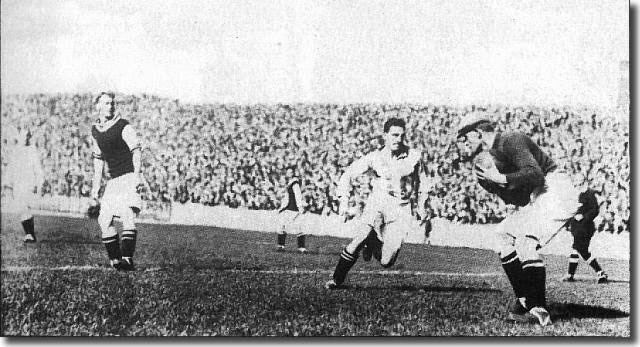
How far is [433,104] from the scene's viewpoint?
7.84 m

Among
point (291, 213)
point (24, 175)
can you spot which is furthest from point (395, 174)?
point (24, 175)

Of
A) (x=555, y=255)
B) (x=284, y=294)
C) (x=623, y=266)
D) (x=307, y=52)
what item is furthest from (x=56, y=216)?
(x=623, y=266)

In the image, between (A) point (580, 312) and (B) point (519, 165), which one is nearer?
(B) point (519, 165)

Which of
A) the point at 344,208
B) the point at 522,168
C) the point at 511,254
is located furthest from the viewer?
the point at 344,208

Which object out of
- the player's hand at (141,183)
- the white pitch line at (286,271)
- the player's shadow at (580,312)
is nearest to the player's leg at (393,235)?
the white pitch line at (286,271)

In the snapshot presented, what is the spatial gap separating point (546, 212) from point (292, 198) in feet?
7.32

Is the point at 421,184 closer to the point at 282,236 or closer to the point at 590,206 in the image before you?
the point at 282,236

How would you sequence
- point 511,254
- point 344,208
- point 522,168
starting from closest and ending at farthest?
1. point 522,168
2. point 511,254
3. point 344,208

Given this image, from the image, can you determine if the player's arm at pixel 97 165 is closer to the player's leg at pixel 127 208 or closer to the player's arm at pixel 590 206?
the player's leg at pixel 127 208

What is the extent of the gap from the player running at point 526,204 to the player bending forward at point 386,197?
2.00ft

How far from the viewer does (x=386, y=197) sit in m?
7.82

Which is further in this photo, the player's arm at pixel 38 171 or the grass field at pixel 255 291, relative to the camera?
the player's arm at pixel 38 171

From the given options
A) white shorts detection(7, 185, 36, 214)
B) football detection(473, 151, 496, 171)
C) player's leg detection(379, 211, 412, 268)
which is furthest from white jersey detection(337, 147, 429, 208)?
white shorts detection(7, 185, 36, 214)

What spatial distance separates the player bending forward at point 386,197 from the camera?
7812 millimetres
